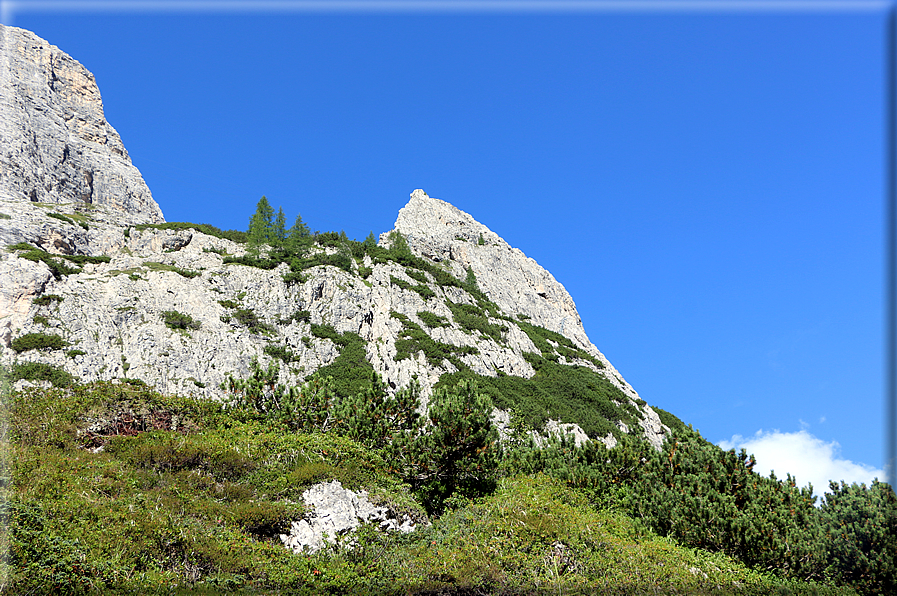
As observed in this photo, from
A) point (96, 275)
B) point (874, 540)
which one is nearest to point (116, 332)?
point (96, 275)

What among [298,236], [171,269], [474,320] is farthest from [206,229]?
[474,320]

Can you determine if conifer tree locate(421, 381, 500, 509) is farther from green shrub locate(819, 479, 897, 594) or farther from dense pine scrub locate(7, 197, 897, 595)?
green shrub locate(819, 479, 897, 594)

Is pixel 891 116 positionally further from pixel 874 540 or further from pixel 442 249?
pixel 442 249

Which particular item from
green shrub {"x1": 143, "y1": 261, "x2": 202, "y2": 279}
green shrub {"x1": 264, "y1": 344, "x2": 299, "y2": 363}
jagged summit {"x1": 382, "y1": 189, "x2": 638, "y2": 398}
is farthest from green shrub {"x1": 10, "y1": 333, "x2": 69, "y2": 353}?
jagged summit {"x1": 382, "y1": 189, "x2": 638, "y2": 398}

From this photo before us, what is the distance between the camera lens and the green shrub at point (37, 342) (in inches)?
1406

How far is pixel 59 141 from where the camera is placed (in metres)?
85.4

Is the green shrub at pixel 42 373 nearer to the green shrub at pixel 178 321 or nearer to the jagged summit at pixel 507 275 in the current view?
the green shrub at pixel 178 321

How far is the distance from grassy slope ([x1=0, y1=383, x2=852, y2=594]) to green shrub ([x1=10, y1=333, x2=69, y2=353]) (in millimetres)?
26350

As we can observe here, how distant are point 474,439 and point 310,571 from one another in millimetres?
5943

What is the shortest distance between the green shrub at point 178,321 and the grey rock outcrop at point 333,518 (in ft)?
113

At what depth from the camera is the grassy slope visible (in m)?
9.34

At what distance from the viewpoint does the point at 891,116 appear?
341 centimetres

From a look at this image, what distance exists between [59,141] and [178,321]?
67807 mm

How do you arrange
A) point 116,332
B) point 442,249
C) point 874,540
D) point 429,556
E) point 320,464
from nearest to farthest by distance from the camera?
point 874,540, point 429,556, point 320,464, point 116,332, point 442,249
